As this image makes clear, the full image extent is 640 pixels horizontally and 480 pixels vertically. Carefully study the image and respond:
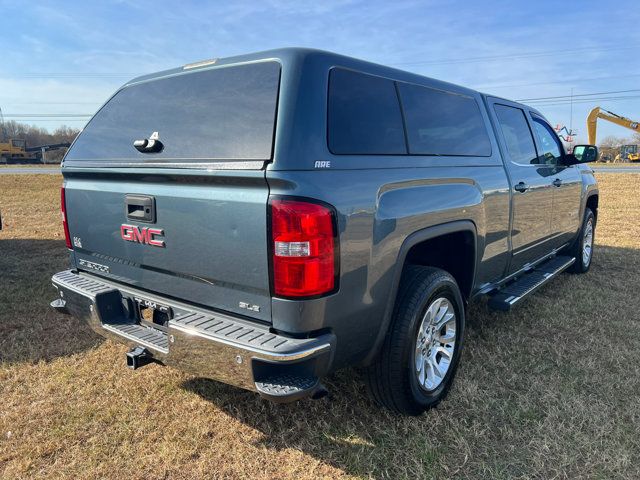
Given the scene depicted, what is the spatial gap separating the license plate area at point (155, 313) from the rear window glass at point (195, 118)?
0.80 metres


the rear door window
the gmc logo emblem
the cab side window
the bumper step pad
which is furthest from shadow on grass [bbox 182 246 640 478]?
the cab side window

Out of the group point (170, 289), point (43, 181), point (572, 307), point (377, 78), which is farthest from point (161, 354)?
point (43, 181)

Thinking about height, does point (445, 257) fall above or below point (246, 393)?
above

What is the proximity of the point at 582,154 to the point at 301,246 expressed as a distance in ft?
14.1

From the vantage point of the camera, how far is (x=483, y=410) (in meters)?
3.00

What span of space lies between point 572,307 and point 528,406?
2.23 m

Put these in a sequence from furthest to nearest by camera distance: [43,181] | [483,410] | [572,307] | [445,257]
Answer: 1. [43,181]
2. [572,307]
3. [445,257]
4. [483,410]

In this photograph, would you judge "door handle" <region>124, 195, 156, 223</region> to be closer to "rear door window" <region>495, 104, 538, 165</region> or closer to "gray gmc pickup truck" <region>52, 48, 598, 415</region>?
"gray gmc pickup truck" <region>52, 48, 598, 415</region>

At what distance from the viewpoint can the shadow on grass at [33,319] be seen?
3.78m

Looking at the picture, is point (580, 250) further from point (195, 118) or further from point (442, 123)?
point (195, 118)

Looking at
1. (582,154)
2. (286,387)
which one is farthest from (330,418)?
(582,154)

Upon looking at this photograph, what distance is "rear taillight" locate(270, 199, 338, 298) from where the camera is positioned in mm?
2090

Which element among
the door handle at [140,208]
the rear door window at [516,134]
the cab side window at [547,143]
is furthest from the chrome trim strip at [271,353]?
the cab side window at [547,143]

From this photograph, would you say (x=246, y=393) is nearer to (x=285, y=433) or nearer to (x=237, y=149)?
(x=285, y=433)
